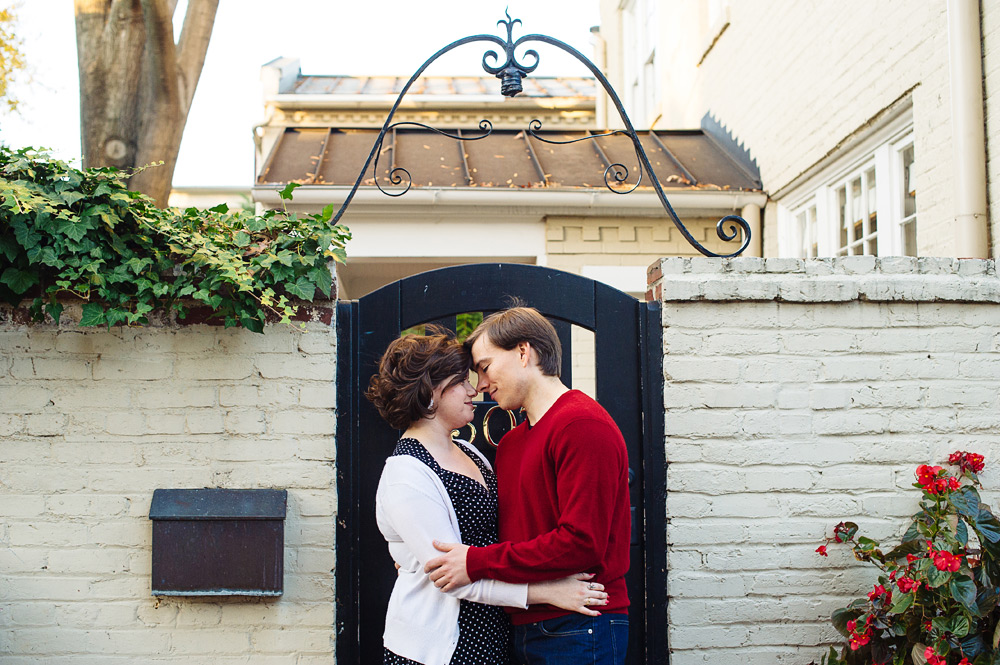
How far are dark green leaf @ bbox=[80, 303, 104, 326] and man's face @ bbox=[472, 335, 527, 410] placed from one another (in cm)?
123

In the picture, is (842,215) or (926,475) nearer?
(926,475)

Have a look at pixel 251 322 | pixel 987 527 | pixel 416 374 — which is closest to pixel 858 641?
pixel 987 527

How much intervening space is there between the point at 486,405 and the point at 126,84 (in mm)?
2872

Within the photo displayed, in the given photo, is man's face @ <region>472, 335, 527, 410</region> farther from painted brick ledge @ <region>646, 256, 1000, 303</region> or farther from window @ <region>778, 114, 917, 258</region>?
window @ <region>778, 114, 917, 258</region>

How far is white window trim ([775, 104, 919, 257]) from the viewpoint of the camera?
14.0ft

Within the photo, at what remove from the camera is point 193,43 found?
4.56 metres

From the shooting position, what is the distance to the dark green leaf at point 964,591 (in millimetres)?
2334

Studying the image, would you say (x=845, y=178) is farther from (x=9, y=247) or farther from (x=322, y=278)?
(x=9, y=247)

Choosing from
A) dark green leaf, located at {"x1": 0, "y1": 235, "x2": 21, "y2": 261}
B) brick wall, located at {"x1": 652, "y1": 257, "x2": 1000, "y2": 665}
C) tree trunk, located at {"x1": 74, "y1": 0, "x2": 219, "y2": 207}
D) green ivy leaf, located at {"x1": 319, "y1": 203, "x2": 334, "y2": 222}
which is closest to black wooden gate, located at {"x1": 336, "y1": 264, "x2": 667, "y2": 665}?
brick wall, located at {"x1": 652, "y1": 257, "x2": 1000, "y2": 665}

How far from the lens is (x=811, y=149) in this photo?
16.6ft

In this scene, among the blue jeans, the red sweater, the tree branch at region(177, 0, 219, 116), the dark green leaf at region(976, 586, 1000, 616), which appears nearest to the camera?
the red sweater

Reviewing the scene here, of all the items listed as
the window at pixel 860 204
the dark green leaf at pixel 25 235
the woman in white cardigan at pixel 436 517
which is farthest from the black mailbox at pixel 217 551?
the window at pixel 860 204

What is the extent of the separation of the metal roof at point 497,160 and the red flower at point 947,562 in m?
3.48

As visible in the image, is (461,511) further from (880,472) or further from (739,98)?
(739,98)
